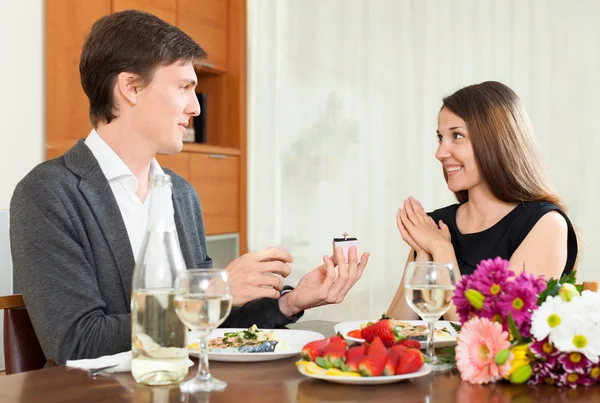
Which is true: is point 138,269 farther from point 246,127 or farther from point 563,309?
point 246,127

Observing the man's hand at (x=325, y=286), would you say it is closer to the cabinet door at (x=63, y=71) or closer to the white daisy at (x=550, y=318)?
the white daisy at (x=550, y=318)

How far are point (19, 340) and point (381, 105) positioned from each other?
10.7 feet

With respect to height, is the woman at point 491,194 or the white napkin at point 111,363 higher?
the woman at point 491,194

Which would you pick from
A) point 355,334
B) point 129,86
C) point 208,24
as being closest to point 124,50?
point 129,86

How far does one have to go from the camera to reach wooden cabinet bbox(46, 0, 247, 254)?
3660mm

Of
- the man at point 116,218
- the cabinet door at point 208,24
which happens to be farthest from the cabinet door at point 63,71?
the man at point 116,218

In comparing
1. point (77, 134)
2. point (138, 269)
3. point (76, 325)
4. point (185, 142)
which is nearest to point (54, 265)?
point (76, 325)

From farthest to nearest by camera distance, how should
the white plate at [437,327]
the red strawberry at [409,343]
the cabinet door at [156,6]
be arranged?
the cabinet door at [156,6] < the white plate at [437,327] < the red strawberry at [409,343]

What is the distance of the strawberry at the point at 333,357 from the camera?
108cm

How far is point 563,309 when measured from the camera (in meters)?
1.04

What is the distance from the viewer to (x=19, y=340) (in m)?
1.57

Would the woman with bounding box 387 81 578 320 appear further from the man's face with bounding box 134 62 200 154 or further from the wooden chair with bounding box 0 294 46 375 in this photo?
the wooden chair with bounding box 0 294 46 375

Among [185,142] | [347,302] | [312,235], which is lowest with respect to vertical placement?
[347,302]

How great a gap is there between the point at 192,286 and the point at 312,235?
3741mm
